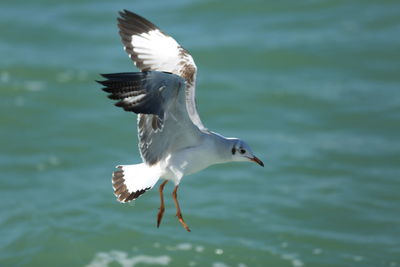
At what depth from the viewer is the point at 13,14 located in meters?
15.3

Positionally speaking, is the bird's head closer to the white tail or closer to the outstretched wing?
the white tail

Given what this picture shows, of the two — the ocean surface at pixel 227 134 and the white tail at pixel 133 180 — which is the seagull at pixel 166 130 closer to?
the white tail at pixel 133 180

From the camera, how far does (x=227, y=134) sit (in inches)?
485

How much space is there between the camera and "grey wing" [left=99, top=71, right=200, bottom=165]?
6105mm

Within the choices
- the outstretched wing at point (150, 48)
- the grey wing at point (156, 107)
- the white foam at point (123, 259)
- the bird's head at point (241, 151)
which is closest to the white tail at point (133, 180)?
the grey wing at point (156, 107)

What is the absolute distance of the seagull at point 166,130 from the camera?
252 inches

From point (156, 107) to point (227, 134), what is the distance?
6068 mm

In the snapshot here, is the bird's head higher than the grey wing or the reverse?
the reverse

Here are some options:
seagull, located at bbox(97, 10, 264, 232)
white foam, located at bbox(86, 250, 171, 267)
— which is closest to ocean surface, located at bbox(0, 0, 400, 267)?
white foam, located at bbox(86, 250, 171, 267)

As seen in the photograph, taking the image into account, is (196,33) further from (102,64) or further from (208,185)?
(208,185)

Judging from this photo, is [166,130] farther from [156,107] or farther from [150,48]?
[150,48]

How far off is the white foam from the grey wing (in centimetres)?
273

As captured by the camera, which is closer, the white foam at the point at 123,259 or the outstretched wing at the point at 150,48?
the outstretched wing at the point at 150,48

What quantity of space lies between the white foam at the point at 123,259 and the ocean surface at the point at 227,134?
0.03 meters
